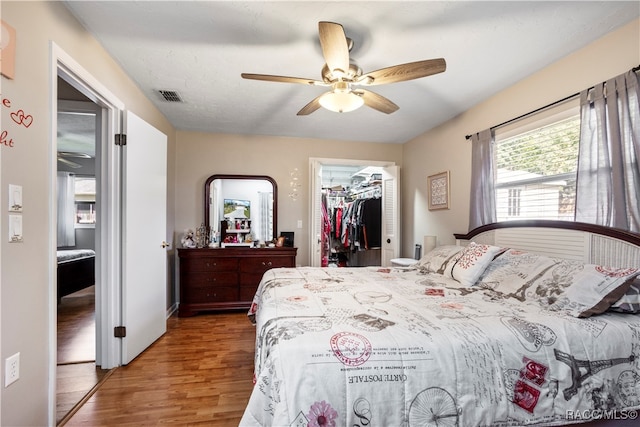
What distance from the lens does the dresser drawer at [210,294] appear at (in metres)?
3.48

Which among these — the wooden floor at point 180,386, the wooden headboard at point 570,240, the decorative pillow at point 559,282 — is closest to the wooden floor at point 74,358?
the wooden floor at point 180,386

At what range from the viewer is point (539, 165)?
7.64ft

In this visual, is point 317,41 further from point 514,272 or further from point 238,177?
point 238,177

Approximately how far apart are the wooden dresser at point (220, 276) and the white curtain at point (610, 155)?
3.06 meters

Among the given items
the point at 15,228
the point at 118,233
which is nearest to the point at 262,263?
the point at 118,233

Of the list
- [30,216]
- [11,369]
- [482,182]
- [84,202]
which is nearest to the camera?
[11,369]

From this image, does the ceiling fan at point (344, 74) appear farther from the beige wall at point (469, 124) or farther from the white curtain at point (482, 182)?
the white curtain at point (482, 182)

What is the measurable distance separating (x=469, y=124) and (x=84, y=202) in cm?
717

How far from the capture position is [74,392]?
191 centimetres

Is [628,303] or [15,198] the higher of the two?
[15,198]

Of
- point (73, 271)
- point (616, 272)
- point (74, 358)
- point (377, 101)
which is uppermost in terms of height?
point (377, 101)

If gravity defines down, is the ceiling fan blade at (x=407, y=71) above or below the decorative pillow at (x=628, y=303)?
above

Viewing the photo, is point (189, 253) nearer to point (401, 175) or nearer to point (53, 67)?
point (53, 67)

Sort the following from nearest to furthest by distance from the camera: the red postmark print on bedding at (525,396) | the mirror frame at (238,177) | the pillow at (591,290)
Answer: the red postmark print on bedding at (525,396) < the pillow at (591,290) < the mirror frame at (238,177)
